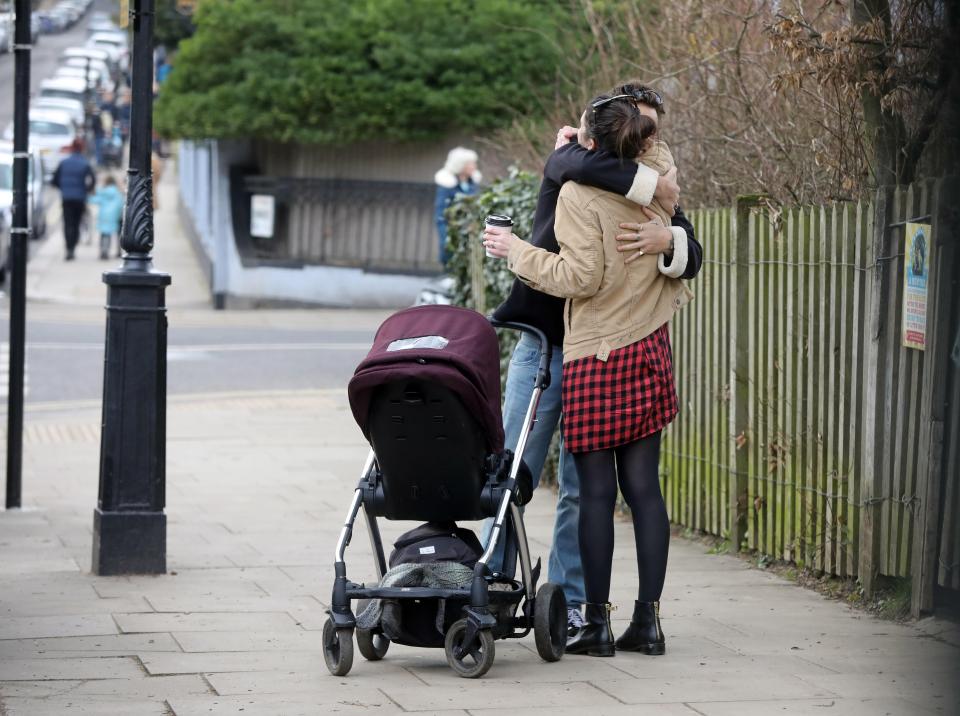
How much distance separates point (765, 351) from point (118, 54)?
65.7 meters

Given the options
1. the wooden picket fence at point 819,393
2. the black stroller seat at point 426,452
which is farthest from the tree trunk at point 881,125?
the black stroller seat at point 426,452

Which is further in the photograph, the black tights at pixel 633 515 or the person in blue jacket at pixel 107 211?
the person in blue jacket at pixel 107 211

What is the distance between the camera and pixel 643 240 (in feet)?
18.1

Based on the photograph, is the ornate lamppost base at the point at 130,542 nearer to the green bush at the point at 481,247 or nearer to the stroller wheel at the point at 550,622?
the stroller wheel at the point at 550,622

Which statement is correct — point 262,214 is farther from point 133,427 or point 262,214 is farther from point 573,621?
point 573,621

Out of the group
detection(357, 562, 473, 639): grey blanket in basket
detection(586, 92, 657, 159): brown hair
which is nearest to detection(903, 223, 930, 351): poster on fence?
detection(586, 92, 657, 159): brown hair

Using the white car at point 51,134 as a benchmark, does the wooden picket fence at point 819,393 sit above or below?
below

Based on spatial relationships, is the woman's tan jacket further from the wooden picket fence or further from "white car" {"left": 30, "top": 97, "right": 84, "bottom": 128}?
"white car" {"left": 30, "top": 97, "right": 84, "bottom": 128}

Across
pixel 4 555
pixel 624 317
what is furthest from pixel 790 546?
pixel 4 555

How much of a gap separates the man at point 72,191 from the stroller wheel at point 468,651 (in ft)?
86.3

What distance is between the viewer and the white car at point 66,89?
56891 mm

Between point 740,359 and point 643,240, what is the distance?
2.06 m

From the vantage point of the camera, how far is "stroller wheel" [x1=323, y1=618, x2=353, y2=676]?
531cm

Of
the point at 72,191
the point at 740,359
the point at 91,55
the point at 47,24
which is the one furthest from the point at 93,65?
the point at 740,359
